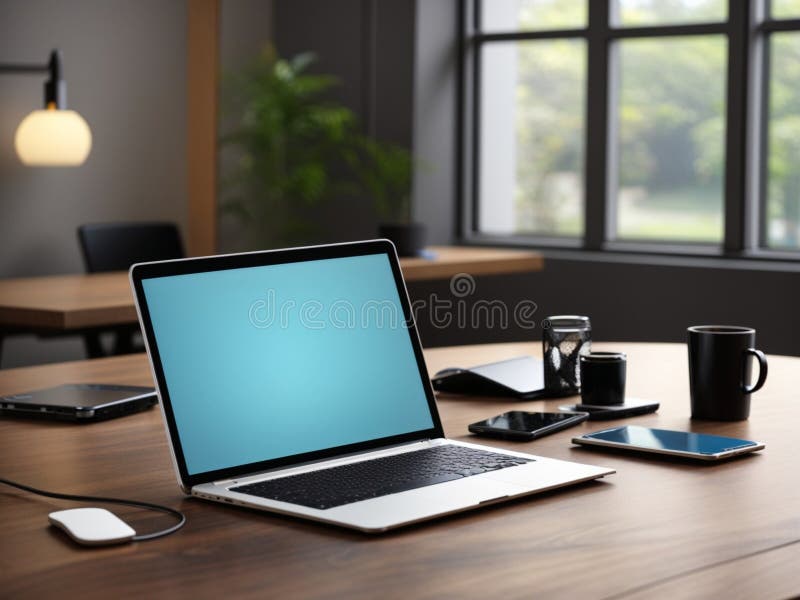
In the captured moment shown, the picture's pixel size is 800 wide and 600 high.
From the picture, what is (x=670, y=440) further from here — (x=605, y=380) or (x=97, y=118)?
(x=97, y=118)

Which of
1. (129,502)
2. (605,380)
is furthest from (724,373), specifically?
(129,502)

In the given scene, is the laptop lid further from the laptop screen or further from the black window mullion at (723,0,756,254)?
the black window mullion at (723,0,756,254)

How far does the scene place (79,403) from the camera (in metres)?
1.59

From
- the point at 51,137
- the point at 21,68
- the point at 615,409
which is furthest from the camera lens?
the point at 21,68

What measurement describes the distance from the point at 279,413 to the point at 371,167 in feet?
13.1

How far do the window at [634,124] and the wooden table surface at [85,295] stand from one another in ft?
3.06

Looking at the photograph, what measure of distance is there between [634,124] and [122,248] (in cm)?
221

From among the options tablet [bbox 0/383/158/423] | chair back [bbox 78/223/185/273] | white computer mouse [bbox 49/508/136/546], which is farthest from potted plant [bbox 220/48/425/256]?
white computer mouse [bbox 49/508/136/546]

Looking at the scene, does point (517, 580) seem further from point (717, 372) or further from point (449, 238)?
point (449, 238)

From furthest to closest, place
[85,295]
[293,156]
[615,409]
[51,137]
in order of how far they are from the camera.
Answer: [293,156] → [51,137] → [85,295] → [615,409]

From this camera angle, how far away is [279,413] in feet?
4.09

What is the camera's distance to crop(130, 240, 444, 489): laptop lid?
1.19m

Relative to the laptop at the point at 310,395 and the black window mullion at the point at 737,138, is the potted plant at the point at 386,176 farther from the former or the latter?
the laptop at the point at 310,395

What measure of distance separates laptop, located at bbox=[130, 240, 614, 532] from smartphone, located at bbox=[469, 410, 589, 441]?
0.10 metres
